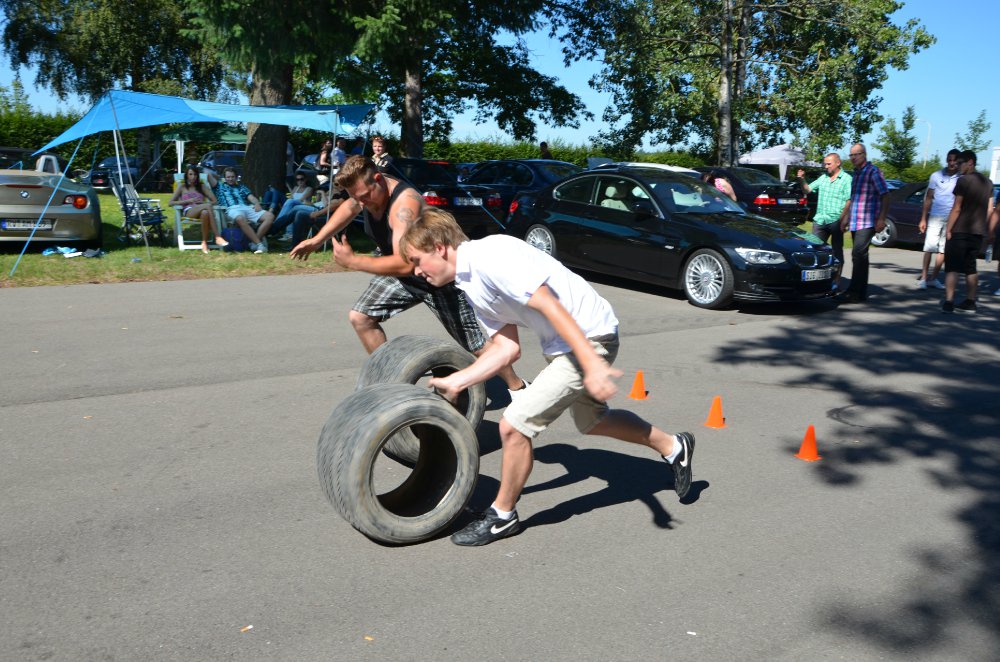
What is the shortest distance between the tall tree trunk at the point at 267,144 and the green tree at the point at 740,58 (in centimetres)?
1075

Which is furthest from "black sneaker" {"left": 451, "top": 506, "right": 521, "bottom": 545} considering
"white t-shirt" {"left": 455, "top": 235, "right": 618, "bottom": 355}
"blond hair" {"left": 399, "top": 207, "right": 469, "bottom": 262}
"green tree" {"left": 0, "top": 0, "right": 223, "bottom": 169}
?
"green tree" {"left": 0, "top": 0, "right": 223, "bottom": 169}

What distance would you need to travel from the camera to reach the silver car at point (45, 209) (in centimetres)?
1265

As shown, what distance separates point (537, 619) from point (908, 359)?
637cm

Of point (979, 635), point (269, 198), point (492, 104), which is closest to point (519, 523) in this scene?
point (979, 635)

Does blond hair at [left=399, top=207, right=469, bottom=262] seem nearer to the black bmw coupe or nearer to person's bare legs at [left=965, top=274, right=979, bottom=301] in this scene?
the black bmw coupe

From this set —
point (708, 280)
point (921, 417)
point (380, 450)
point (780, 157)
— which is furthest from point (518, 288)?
point (780, 157)

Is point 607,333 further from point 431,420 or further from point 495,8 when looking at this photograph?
point 495,8

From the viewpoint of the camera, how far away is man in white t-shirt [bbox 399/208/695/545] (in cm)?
382

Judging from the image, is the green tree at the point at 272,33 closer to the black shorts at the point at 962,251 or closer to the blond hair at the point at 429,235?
Result: the black shorts at the point at 962,251

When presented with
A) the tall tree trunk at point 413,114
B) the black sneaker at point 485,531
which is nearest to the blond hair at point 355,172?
the black sneaker at point 485,531

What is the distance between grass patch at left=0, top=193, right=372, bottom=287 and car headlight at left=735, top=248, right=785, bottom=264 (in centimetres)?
593

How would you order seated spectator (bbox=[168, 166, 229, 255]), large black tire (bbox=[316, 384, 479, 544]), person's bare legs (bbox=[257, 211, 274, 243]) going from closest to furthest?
large black tire (bbox=[316, 384, 479, 544]), seated spectator (bbox=[168, 166, 229, 255]), person's bare legs (bbox=[257, 211, 274, 243])

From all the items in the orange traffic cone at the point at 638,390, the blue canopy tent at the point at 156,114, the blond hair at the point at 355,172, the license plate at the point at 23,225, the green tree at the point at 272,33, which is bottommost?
the orange traffic cone at the point at 638,390

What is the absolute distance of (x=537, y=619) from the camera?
3529mm
